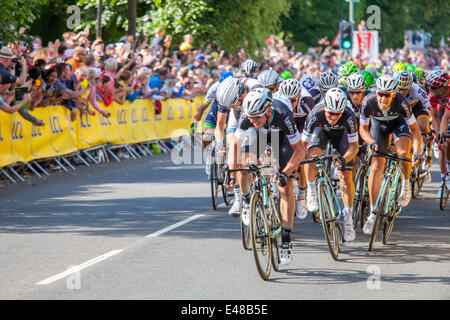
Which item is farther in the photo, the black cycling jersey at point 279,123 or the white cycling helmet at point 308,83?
the white cycling helmet at point 308,83

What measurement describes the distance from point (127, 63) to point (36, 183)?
5624 mm

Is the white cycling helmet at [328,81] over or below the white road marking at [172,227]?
over

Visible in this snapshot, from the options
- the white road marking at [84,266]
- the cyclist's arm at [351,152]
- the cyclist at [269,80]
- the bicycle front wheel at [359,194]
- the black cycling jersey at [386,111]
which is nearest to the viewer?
the white road marking at [84,266]

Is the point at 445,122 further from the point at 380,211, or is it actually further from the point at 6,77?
the point at 6,77

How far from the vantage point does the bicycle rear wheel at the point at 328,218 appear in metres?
8.70

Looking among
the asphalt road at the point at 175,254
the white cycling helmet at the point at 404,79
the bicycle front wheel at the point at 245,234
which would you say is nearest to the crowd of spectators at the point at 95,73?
the asphalt road at the point at 175,254

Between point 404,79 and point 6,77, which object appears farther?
point 6,77

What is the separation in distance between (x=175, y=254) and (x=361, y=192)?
260cm

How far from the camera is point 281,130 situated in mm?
8477

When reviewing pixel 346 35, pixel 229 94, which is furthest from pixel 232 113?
pixel 346 35

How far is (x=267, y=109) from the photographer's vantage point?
8.07 m

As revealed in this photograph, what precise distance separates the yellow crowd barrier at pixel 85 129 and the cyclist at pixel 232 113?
488cm

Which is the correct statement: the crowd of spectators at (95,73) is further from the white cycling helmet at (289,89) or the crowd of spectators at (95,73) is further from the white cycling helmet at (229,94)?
the white cycling helmet at (229,94)
